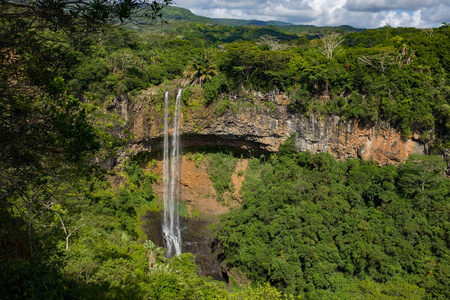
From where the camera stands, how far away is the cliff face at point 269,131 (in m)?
19.5

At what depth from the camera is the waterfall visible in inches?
813

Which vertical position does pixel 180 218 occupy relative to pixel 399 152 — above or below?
below

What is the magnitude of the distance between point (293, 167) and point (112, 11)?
Result: 1849 centimetres

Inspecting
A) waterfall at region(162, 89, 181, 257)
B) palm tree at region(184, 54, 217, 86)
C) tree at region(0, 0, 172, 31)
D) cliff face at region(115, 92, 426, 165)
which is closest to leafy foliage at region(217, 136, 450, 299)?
cliff face at region(115, 92, 426, 165)

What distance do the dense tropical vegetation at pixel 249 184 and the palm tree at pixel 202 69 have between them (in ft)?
0.35

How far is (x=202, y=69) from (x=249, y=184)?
9170mm

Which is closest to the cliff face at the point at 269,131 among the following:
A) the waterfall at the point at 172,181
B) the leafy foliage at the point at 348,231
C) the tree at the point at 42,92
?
the waterfall at the point at 172,181

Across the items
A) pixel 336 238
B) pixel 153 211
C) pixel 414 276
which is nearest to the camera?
pixel 414 276

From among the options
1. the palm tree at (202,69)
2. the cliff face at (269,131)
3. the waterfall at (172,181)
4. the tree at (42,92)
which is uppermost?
the palm tree at (202,69)

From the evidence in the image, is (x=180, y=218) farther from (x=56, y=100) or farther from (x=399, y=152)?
(x=56, y=100)

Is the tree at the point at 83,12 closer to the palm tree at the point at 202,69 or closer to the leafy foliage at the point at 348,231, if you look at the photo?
the leafy foliage at the point at 348,231

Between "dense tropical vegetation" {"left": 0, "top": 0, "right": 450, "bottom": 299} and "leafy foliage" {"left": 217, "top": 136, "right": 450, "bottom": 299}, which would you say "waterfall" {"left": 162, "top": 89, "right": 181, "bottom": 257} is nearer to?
"dense tropical vegetation" {"left": 0, "top": 0, "right": 450, "bottom": 299}

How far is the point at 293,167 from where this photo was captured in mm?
21156

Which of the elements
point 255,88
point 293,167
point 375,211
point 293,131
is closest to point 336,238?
point 375,211
